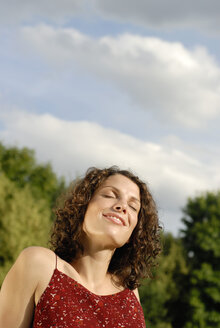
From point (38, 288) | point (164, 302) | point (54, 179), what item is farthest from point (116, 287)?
point (54, 179)

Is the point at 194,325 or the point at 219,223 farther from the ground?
the point at 219,223

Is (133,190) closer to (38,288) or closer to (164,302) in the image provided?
(38,288)

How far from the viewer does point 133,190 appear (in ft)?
12.0

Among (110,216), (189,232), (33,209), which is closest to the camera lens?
(110,216)

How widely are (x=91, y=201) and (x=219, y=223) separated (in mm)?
25141

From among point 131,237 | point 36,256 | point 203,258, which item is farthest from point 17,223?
point 36,256

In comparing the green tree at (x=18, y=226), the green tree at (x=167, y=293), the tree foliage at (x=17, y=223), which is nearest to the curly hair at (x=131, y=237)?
the tree foliage at (x=17, y=223)

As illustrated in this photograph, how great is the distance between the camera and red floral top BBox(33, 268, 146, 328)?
310 cm

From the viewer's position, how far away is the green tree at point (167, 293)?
83.5 ft

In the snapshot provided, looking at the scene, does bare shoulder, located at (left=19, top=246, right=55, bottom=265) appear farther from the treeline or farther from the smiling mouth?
the treeline

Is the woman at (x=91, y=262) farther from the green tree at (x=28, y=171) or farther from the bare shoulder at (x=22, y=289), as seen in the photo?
the green tree at (x=28, y=171)

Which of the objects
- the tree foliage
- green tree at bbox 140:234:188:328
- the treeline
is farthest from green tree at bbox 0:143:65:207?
green tree at bbox 140:234:188:328

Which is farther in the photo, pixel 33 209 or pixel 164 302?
pixel 164 302

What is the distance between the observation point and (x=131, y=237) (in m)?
3.78
